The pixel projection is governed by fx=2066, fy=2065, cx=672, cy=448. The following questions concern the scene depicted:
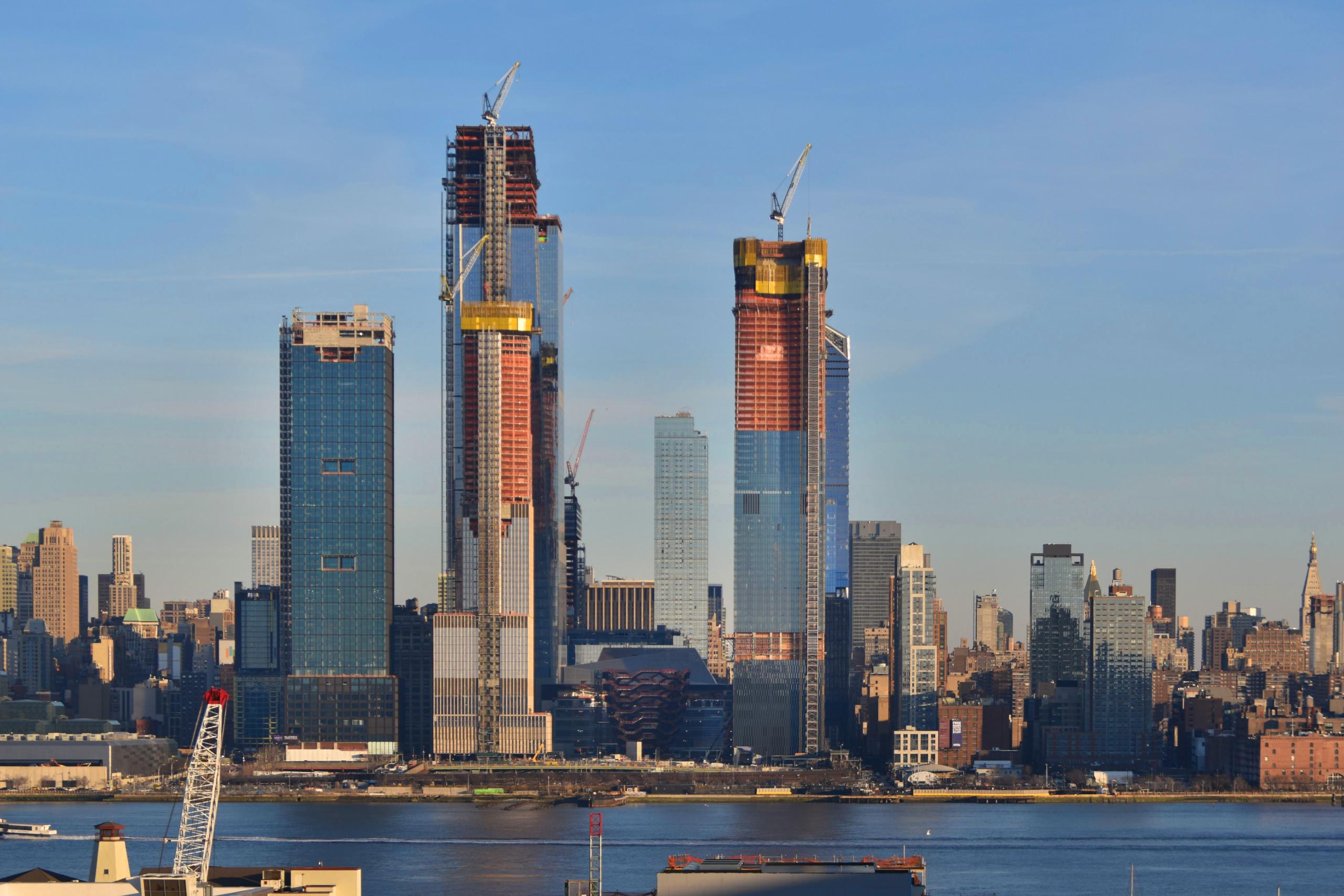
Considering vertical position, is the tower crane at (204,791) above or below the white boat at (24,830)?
above

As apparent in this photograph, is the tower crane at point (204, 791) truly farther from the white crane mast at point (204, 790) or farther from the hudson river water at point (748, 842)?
the hudson river water at point (748, 842)

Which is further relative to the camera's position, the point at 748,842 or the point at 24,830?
the point at 24,830

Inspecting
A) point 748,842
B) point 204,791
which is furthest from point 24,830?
point 204,791

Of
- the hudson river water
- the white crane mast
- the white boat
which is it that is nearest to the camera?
the white crane mast

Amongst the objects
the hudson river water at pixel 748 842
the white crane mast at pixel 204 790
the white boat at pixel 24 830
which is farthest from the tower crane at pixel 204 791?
the white boat at pixel 24 830

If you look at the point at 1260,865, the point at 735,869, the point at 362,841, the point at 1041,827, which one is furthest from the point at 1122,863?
the point at 735,869

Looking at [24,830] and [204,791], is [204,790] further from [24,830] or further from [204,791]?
[24,830]

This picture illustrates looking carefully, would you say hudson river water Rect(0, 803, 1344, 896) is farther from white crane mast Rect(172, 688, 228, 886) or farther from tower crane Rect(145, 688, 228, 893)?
white crane mast Rect(172, 688, 228, 886)

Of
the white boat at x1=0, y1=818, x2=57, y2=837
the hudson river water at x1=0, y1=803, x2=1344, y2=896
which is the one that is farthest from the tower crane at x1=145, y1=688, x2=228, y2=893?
the white boat at x1=0, y1=818, x2=57, y2=837
